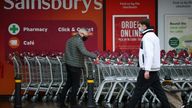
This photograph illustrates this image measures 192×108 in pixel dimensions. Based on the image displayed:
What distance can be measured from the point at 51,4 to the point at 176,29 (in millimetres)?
3721

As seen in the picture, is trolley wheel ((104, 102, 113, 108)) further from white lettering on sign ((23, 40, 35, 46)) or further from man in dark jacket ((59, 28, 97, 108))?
white lettering on sign ((23, 40, 35, 46))

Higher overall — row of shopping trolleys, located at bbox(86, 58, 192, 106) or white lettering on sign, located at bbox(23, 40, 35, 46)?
white lettering on sign, located at bbox(23, 40, 35, 46)

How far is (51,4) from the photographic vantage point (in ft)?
51.9

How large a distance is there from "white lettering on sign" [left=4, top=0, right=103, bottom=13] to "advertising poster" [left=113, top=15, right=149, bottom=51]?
27.7 inches

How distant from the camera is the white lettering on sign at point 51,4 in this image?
51.5 feet

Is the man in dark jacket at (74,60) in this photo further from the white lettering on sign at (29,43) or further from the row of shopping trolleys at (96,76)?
the white lettering on sign at (29,43)

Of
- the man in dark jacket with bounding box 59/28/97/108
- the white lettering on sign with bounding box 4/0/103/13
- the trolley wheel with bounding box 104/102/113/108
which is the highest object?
the white lettering on sign with bounding box 4/0/103/13

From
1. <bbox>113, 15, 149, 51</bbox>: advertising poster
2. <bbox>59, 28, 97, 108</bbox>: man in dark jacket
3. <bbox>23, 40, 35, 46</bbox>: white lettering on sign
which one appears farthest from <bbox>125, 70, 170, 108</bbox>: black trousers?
<bbox>23, 40, 35, 46</bbox>: white lettering on sign

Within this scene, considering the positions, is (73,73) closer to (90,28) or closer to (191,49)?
(90,28)

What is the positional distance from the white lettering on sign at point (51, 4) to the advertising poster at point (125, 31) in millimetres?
703

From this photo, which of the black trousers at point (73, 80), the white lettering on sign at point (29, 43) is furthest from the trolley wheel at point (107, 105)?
the white lettering on sign at point (29, 43)

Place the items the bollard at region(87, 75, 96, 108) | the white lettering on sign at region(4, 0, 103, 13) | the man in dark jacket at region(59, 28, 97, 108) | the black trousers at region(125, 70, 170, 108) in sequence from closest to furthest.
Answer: the black trousers at region(125, 70, 170, 108)
the bollard at region(87, 75, 96, 108)
the man in dark jacket at region(59, 28, 97, 108)
the white lettering on sign at region(4, 0, 103, 13)

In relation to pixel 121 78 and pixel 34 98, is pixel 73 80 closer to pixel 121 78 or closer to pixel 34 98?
pixel 121 78

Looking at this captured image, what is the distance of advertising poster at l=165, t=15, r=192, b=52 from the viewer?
16.0 meters
